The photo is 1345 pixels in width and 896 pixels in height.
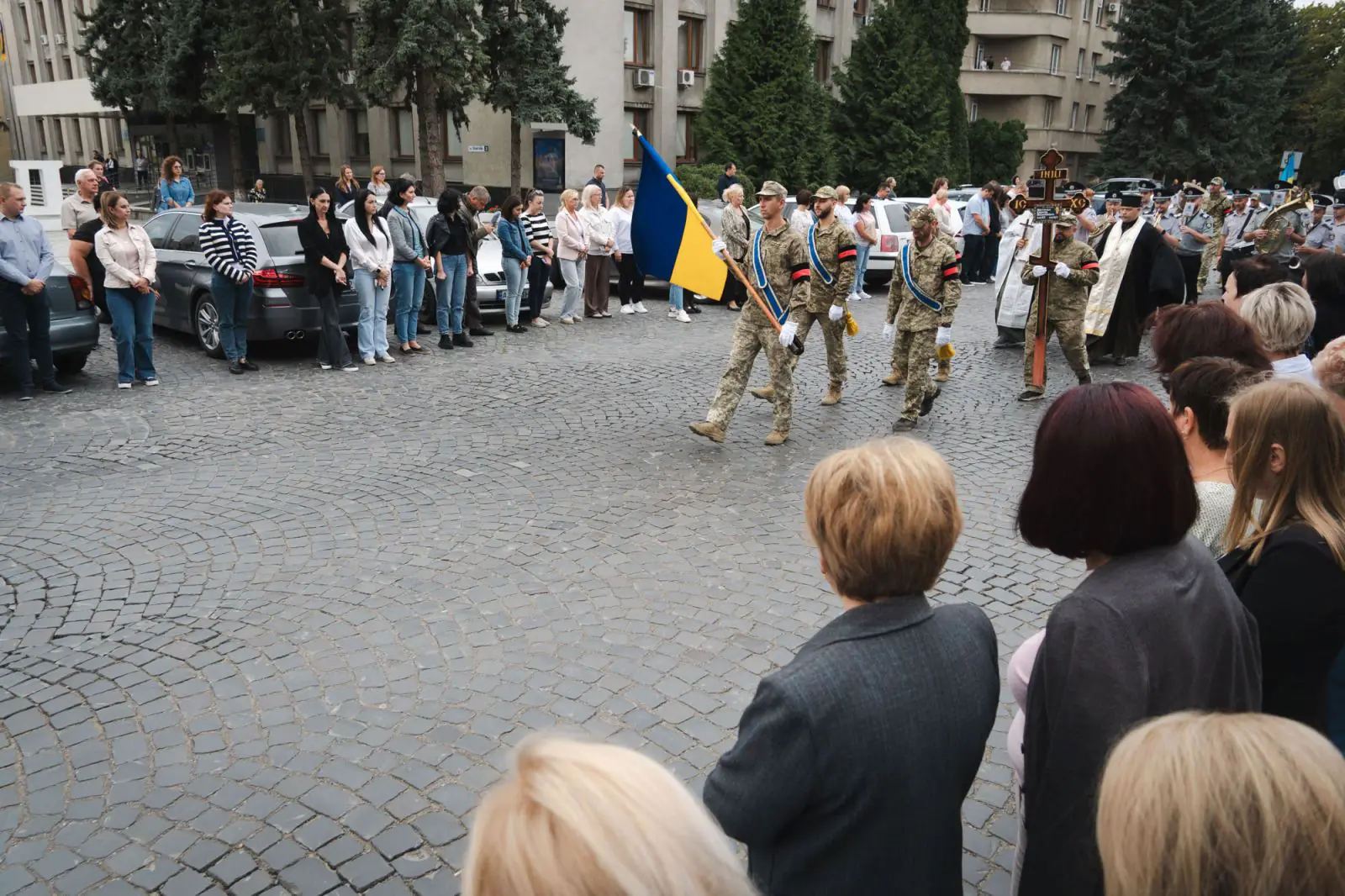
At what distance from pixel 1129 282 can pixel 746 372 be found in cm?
625

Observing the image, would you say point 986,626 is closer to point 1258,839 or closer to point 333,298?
point 1258,839

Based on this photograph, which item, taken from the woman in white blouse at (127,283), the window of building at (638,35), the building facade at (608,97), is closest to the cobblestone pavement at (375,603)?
the woman in white blouse at (127,283)

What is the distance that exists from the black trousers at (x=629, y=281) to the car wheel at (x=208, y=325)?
621 centimetres

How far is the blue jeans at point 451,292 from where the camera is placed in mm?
12594

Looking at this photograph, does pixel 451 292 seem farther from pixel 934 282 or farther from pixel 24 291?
pixel 934 282

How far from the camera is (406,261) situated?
12.1 meters

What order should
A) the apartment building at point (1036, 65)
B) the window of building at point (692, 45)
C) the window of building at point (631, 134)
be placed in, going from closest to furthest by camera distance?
the window of building at point (631, 134) < the window of building at point (692, 45) < the apartment building at point (1036, 65)

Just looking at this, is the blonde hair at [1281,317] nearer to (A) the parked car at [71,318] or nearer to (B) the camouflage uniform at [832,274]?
(B) the camouflage uniform at [832,274]

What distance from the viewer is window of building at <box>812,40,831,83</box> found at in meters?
43.6

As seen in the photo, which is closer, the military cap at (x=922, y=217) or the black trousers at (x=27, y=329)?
the military cap at (x=922, y=217)

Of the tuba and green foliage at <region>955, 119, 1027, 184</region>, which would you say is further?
green foliage at <region>955, 119, 1027, 184</region>

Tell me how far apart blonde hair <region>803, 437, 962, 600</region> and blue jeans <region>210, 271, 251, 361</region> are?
10110 millimetres

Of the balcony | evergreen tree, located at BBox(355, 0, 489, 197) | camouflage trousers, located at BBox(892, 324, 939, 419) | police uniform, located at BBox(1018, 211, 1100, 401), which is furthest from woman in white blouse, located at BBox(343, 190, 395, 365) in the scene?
the balcony

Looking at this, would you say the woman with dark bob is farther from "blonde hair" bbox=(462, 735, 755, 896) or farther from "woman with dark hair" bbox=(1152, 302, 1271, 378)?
"woman with dark hair" bbox=(1152, 302, 1271, 378)
